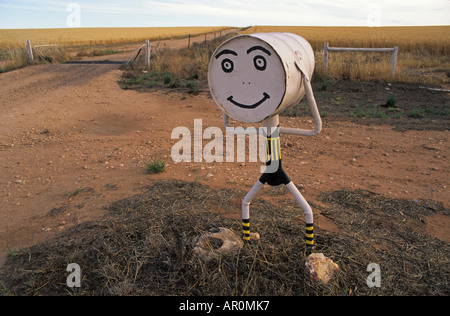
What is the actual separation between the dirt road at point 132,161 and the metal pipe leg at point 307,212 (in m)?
0.68

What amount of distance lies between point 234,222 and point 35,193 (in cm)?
259

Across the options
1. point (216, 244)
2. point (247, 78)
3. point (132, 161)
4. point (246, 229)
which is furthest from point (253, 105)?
point (132, 161)

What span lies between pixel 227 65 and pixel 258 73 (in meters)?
0.24

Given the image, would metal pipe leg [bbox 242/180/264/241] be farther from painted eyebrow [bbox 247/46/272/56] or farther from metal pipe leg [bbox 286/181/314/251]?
painted eyebrow [bbox 247/46/272/56]

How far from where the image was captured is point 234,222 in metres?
3.27

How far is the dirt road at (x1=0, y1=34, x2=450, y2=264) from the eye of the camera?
3832 mm

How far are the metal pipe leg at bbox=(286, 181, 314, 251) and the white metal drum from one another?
605 millimetres

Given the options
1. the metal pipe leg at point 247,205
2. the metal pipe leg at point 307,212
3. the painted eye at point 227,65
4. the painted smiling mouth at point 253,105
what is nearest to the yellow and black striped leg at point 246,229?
the metal pipe leg at point 247,205

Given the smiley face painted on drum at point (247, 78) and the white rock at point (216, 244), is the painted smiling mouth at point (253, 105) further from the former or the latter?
the white rock at point (216, 244)

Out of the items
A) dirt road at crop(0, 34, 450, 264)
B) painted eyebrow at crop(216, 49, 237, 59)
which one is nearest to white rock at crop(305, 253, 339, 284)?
dirt road at crop(0, 34, 450, 264)

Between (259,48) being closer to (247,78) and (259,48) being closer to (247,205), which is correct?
(247,78)

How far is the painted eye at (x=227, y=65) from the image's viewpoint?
2285mm
